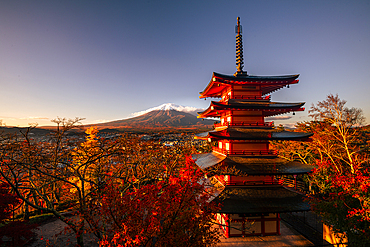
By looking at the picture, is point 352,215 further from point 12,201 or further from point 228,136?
point 12,201

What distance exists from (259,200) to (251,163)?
259 cm

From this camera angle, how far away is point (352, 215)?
906cm

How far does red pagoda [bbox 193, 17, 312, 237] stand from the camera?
454 inches

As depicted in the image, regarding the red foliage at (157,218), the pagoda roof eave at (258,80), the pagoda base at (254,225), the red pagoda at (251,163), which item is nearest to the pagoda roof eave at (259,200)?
the red pagoda at (251,163)

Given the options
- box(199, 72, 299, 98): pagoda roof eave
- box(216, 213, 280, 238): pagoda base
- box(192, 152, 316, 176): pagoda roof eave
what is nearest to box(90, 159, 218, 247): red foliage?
box(192, 152, 316, 176): pagoda roof eave

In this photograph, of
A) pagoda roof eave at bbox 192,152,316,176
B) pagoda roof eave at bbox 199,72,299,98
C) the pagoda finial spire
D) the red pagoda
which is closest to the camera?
pagoda roof eave at bbox 192,152,316,176

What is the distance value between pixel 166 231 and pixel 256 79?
1184 centimetres

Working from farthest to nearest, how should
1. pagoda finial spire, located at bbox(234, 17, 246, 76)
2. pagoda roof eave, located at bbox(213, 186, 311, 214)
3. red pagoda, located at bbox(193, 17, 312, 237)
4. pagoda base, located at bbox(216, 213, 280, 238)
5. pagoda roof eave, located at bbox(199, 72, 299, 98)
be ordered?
pagoda finial spire, located at bbox(234, 17, 246, 76), pagoda roof eave, located at bbox(199, 72, 299, 98), pagoda base, located at bbox(216, 213, 280, 238), red pagoda, located at bbox(193, 17, 312, 237), pagoda roof eave, located at bbox(213, 186, 311, 214)

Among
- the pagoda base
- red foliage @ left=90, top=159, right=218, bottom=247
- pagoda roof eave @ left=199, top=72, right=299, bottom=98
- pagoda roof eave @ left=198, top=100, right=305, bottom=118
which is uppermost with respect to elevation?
pagoda roof eave @ left=199, top=72, right=299, bottom=98

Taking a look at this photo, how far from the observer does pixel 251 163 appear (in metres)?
12.5

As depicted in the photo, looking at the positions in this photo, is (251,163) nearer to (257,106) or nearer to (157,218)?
(257,106)

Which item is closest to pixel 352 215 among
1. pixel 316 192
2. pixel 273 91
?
pixel 273 91

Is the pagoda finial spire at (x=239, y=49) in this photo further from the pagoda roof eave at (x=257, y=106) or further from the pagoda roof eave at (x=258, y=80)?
the pagoda roof eave at (x=257, y=106)

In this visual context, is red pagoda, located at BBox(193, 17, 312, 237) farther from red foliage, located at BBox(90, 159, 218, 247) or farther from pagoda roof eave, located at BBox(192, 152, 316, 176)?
red foliage, located at BBox(90, 159, 218, 247)
